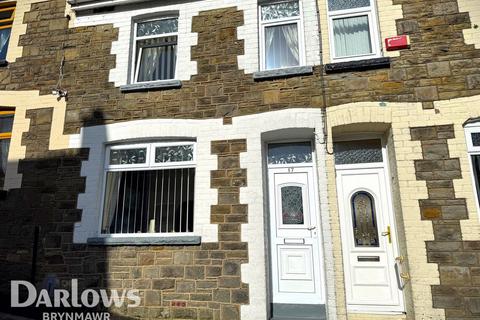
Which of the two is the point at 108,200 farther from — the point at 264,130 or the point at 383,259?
the point at 383,259

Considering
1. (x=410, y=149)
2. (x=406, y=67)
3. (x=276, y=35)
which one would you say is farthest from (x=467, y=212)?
(x=276, y=35)

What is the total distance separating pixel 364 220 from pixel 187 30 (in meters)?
4.66

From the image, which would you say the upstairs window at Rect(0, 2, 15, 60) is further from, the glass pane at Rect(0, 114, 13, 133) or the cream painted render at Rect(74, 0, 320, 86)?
the cream painted render at Rect(74, 0, 320, 86)

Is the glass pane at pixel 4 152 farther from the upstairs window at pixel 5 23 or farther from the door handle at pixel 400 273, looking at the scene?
the door handle at pixel 400 273

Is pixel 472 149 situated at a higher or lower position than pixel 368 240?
higher

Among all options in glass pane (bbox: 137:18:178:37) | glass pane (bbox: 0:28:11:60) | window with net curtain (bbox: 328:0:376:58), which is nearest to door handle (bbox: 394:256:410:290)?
window with net curtain (bbox: 328:0:376:58)

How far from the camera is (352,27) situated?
6.08 metres

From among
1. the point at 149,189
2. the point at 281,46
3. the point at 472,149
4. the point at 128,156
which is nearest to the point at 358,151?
the point at 472,149

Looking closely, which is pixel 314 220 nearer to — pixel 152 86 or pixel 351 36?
pixel 351 36

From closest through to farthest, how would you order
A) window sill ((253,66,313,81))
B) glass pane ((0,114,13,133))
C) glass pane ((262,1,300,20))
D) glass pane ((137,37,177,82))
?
window sill ((253,66,313,81)) < glass pane ((262,1,300,20)) < glass pane ((137,37,177,82)) < glass pane ((0,114,13,133))

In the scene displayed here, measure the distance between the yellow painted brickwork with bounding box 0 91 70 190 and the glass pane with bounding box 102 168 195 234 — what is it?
1.31 metres

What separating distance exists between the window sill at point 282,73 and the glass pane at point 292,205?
191 cm

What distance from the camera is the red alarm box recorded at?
18.3 feet

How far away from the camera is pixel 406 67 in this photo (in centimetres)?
552
